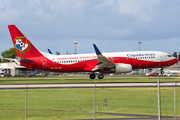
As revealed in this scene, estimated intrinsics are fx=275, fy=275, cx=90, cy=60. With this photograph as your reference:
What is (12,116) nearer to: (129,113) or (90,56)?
(129,113)

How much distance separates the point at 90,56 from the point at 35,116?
31843 millimetres

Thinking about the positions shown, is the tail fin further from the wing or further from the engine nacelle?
the engine nacelle

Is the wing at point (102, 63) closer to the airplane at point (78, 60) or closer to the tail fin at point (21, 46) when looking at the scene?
the airplane at point (78, 60)

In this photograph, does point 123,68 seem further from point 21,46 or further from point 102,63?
point 21,46

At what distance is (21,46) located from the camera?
4669 cm

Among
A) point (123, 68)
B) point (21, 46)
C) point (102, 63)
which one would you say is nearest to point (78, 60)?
point (102, 63)

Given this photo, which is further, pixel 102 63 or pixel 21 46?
pixel 21 46

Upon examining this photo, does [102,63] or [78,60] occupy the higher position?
[78,60]

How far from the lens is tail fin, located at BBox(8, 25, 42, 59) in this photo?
46469 mm

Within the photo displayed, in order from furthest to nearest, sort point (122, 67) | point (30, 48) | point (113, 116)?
point (30, 48)
point (122, 67)
point (113, 116)

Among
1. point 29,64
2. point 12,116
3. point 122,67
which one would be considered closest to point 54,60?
point 29,64

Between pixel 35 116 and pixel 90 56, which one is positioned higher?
pixel 90 56

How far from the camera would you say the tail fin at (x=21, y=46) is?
1829 inches

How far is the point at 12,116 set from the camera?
14727mm
